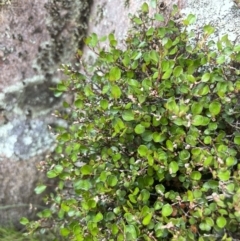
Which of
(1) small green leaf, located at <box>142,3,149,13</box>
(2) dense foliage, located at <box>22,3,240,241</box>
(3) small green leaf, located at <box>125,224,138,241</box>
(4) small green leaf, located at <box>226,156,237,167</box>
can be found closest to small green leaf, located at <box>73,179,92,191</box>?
(2) dense foliage, located at <box>22,3,240,241</box>

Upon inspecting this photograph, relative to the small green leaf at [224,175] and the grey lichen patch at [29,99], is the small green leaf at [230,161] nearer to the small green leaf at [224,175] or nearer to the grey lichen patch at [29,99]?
the small green leaf at [224,175]

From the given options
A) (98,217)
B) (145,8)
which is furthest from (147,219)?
(145,8)

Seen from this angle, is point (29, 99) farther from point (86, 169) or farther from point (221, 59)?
point (221, 59)

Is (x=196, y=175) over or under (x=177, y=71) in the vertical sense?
under

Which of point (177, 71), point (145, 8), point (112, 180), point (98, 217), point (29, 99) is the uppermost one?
point (145, 8)

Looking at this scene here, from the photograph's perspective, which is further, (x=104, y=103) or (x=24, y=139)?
(x=24, y=139)

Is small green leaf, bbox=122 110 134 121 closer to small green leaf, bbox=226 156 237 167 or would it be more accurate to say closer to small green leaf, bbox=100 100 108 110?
small green leaf, bbox=100 100 108 110

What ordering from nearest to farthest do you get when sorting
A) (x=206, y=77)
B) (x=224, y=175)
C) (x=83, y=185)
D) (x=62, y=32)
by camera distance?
(x=224, y=175)
(x=206, y=77)
(x=83, y=185)
(x=62, y=32)

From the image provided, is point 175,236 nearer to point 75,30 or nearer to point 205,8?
point 205,8
